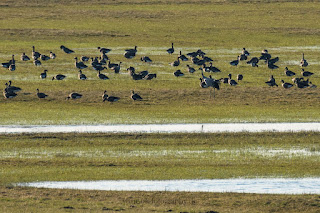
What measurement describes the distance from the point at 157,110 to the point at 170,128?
7.11 meters

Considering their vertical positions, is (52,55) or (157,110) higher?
(52,55)

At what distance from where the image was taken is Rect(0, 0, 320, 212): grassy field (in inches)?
907

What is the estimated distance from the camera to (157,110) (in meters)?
42.9

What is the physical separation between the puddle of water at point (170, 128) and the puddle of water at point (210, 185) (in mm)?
9170

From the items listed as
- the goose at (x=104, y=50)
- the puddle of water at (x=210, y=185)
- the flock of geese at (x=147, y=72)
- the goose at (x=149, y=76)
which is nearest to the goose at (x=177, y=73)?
the flock of geese at (x=147, y=72)

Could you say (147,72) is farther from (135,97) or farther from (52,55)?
(52,55)

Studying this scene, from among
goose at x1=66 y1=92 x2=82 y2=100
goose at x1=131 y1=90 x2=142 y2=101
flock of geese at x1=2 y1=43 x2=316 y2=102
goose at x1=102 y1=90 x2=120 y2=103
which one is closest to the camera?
goose at x1=102 y1=90 x2=120 y2=103

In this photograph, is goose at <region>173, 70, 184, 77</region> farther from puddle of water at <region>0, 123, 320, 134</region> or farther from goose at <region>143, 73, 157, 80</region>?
puddle of water at <region>0, 123, 320, 134</region>

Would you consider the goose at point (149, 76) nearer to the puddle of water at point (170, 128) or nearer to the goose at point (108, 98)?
the goose at point (108, 98)

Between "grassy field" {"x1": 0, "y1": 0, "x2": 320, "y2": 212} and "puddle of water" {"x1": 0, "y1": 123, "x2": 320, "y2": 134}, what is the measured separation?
1.22 metres

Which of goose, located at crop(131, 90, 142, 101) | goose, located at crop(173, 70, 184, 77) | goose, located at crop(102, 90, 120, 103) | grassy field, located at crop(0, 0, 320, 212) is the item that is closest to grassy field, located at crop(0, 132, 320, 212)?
grassy field, located at crop(0, 0, 320, 212)

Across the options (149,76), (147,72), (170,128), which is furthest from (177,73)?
(170,128)

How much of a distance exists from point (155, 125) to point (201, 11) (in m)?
65.8

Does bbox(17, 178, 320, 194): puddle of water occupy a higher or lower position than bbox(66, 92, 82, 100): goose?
lower
